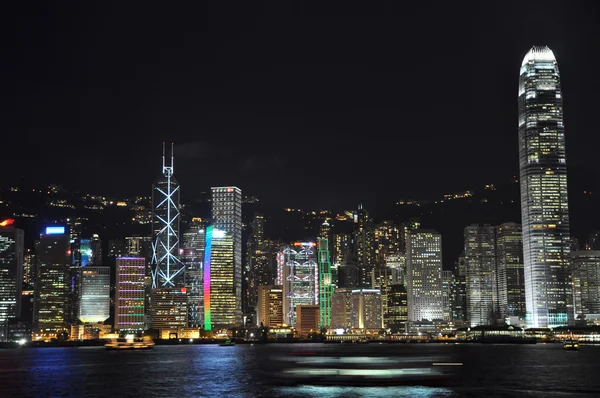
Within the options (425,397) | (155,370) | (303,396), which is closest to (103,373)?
(155,370)

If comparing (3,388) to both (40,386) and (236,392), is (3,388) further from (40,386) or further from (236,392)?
(236,392)

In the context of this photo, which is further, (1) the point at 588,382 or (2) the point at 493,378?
(2) the point at 493,378

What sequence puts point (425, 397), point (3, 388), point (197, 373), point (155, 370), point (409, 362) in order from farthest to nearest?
point (155, 370) → point (197, 373) → point (3, 388) → point (409, 362) → point (425, 397)

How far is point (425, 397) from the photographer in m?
65.1

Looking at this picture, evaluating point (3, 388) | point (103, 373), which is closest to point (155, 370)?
point (103, 373)

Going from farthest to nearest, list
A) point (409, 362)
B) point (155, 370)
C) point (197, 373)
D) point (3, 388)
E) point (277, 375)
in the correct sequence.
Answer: point (155, 370) → point (197, 373) → point (277, 375) → point (3, 388) → point (409, 362)

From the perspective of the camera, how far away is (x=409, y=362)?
71.5 m

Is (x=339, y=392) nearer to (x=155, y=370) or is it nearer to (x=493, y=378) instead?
(x=493, y=378)

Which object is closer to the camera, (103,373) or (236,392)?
(236,392)

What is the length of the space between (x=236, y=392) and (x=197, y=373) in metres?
29.5

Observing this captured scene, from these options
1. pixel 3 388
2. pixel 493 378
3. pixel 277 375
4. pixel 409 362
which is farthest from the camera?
Result: pixel 277 375

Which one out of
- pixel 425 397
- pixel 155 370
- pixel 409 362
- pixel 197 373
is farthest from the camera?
pixel 155 370

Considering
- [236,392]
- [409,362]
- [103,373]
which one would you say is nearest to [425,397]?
[409,362]

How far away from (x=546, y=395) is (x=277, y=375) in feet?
117
